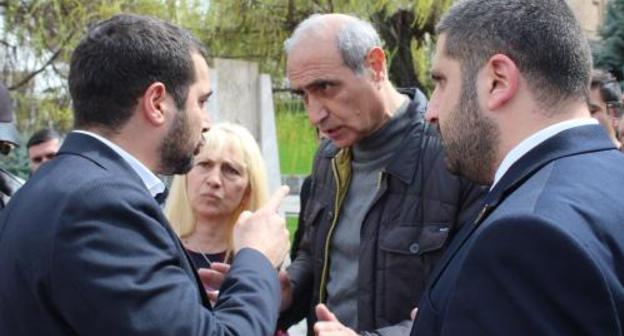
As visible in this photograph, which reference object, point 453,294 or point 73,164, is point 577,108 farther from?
point 73,164

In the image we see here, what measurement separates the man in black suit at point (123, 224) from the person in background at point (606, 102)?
290 centimetres

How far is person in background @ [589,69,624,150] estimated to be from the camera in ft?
16.4

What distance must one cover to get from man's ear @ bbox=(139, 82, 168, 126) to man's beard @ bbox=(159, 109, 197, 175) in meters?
0.06

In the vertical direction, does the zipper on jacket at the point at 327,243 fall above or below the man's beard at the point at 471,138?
below

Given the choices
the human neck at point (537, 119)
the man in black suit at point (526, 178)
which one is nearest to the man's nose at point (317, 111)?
the man in black suit at point (526, 178)

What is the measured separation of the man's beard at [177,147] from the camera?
2.48 m

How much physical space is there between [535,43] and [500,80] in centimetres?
10

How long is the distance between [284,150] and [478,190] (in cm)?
688

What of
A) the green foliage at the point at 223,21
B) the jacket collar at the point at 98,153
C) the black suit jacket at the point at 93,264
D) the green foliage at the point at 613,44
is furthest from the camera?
the green foliage at the point at 613,44

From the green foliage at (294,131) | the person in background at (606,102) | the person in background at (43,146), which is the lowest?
the green foliage at (294,131)

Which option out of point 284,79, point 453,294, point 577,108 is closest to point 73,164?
point 453,294

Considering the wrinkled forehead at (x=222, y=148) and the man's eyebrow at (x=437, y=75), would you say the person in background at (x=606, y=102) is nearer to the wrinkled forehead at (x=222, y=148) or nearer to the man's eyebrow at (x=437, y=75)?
the wrinkled forehead at (x=222, y=148)

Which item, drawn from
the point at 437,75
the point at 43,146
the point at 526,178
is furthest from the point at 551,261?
the point at 43,146

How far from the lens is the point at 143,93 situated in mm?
2395
